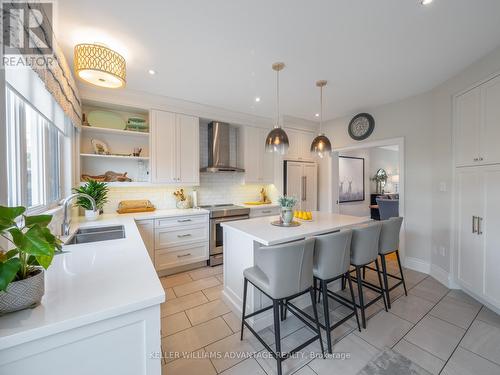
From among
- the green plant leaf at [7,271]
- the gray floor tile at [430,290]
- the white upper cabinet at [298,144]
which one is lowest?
the gray floor tile at [430,290]

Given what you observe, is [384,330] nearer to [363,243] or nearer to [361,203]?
[363,243]

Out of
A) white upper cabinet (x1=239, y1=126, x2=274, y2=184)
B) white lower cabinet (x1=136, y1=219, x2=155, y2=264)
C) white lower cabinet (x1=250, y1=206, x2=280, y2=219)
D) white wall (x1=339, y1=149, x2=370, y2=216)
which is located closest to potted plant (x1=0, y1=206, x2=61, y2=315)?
white lower cabinet (x1=136, y1=219, x2=155, y2=264)

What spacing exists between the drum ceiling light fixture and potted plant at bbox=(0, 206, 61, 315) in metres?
1.52

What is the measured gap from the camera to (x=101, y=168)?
319 centimetres

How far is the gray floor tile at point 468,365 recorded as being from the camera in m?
1.57

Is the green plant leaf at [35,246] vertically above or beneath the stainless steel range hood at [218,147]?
beneath

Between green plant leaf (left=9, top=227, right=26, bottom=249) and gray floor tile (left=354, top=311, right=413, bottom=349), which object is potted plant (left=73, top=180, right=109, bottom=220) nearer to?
green plant leaf (left=9, top=227, right=26, bottom=249)

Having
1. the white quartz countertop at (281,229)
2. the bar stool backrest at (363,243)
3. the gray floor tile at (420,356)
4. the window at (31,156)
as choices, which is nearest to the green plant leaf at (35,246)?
the window at (31,156)

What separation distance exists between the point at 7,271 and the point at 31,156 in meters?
1.69

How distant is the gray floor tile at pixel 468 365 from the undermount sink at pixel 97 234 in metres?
2.92

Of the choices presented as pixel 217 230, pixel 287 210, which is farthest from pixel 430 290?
pixel 217 230

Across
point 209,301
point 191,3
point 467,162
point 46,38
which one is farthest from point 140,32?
point 467,162

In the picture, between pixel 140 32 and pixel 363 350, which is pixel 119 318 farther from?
pixel 140 32

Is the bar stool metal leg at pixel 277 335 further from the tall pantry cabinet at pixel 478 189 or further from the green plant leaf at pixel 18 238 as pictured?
the tall pantry cabinet at pixel 478 189
